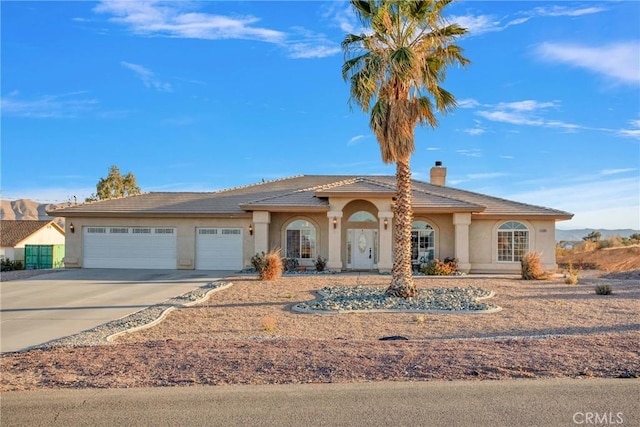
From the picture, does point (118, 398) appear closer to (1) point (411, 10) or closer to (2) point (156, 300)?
(2) point (156, 300)

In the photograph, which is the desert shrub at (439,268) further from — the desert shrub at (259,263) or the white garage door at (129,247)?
the white garage door at (129,247)

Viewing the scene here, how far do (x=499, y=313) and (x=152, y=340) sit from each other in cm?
857

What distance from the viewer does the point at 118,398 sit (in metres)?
6.62

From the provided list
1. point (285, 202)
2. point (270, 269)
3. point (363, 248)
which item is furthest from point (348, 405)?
point (363, 248)

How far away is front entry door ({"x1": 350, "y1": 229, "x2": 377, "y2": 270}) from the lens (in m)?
27.9

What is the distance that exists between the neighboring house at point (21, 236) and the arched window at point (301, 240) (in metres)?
25.9

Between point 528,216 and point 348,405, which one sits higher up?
point 528,216

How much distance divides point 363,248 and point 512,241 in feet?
25.3

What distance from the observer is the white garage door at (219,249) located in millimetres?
28578

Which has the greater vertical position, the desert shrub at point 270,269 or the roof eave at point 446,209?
the roof eave at point 446,209

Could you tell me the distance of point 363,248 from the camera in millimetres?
28000

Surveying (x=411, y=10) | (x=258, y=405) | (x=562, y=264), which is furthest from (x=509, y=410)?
(x=562, y=264)

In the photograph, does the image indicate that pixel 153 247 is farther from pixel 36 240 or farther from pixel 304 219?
pixel 36 240

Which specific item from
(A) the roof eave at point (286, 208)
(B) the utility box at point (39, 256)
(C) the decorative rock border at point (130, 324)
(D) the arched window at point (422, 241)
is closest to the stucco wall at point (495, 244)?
(D) the arched window at point (422, 241)
